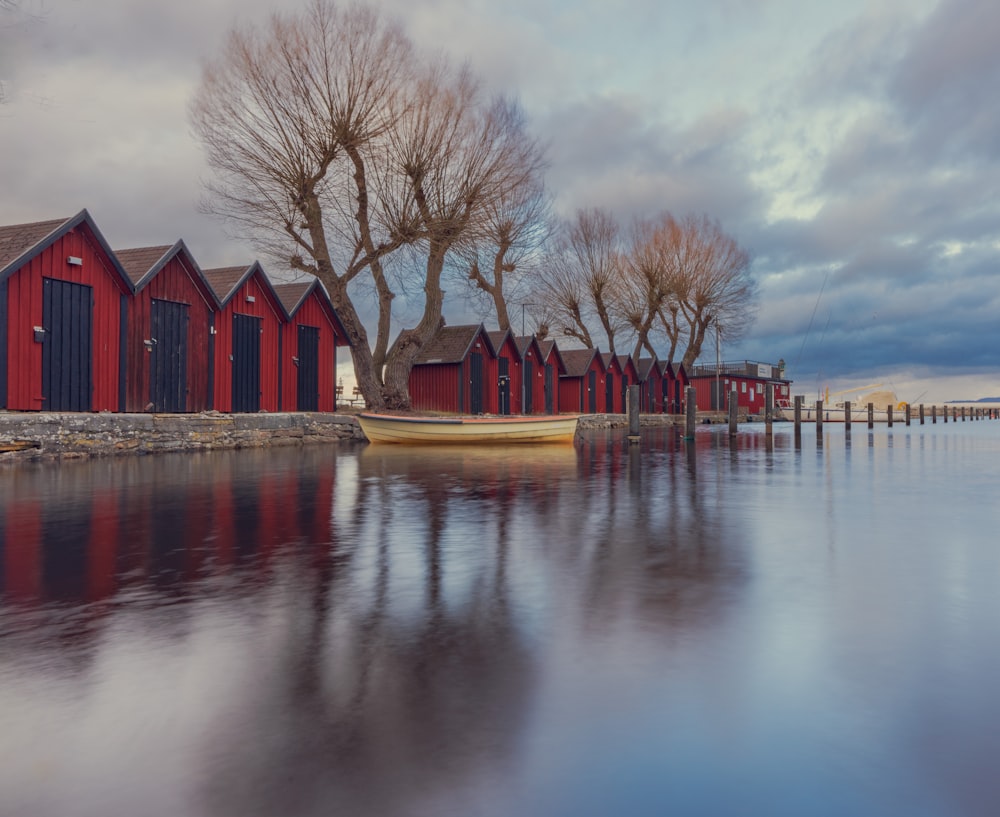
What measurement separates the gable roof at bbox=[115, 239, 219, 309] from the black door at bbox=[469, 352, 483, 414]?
16128mm

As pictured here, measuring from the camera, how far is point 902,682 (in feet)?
10.7

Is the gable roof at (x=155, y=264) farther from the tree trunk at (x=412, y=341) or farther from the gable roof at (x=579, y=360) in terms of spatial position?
the gable roof at (x=579, y=360)

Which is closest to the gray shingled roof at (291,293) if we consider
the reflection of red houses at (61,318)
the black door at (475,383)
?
the reflection of red houses at (61,318)

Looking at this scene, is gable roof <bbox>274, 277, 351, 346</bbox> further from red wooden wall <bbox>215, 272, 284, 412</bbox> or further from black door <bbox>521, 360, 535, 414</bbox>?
black door <bbox>521, 360, 535, 414</bbox>

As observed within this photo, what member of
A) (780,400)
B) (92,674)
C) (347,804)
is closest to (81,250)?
(92,674)

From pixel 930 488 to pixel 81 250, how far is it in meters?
19.5

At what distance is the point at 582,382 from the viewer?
50.0m

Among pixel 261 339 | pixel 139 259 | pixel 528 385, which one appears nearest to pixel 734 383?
pixel 528 385

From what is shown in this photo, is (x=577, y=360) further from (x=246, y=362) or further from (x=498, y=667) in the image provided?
(x=498, y=667)

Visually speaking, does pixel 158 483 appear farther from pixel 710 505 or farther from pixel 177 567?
pixel 710 505

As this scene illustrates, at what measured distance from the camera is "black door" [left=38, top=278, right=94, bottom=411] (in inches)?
737

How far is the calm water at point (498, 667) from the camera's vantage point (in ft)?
7.72

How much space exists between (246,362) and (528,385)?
21.4 m

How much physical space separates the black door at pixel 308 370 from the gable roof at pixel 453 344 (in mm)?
8807
